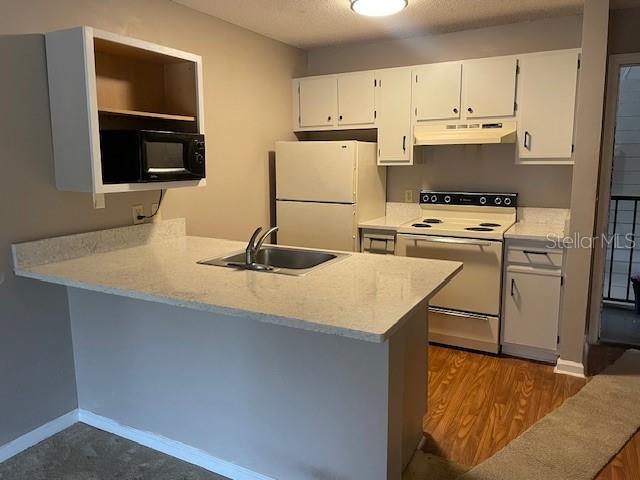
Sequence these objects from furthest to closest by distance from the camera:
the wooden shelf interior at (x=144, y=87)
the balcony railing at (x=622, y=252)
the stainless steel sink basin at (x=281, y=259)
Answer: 1. the balcony railing at (x=622, y=252)
2. the wooden shelf interior at (x=144, y=87)
3. the stainless steel sink basin at (x=281, y=259)

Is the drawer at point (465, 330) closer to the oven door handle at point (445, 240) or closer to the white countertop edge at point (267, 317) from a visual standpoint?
the oven door handle at point (445, 240)

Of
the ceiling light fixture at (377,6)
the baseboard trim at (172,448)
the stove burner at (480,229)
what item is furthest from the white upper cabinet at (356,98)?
the baseboard trim at (172,448)

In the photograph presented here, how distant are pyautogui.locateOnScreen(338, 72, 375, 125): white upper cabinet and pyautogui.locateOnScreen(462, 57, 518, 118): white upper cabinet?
2.35 feet

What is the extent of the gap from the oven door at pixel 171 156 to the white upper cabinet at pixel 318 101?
63.8 inches

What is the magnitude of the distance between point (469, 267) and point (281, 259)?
145 centimetres

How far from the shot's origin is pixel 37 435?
243 centimetres

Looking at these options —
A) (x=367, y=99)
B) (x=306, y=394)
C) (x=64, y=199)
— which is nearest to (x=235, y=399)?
(x=306, y=394)

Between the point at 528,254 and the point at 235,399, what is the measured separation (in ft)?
7.06

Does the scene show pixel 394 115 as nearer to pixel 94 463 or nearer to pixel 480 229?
pixel 480 229

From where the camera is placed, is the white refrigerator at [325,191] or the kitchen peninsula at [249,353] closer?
the kitchen peninsula at [249,353]

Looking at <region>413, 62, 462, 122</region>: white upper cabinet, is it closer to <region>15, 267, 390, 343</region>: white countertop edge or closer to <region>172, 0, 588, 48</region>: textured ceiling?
<region>172, 0, 588, 48</region>: textured ceiling

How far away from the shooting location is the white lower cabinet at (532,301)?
323cm

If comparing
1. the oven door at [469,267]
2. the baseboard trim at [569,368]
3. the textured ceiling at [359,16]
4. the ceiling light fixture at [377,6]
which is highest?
the textured ceiling at [359,16]

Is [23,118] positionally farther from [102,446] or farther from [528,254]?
[528,254]
